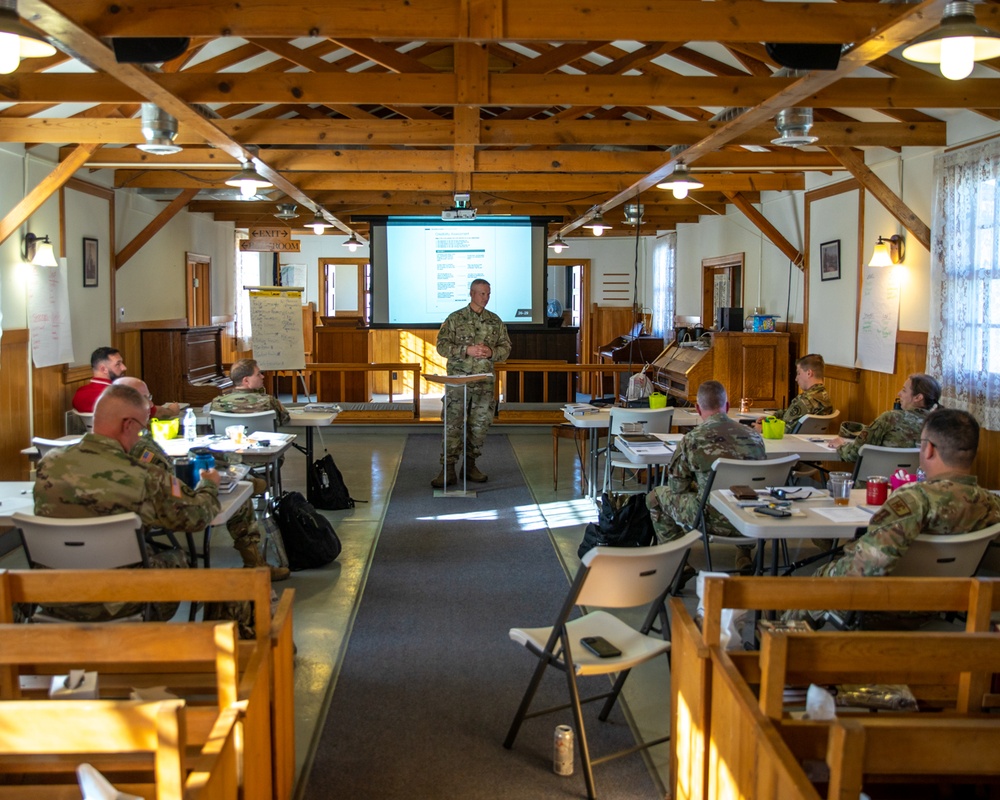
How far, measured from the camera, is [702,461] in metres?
4.89

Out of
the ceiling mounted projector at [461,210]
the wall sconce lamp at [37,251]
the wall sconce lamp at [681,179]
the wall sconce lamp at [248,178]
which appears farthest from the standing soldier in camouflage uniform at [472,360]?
the wall sconce lamp at [37,251]

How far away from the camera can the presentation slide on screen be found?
1259cm

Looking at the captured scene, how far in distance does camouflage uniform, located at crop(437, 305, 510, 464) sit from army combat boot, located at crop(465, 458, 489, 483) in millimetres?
182

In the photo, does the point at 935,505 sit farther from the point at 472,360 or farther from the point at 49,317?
the point at 49,317

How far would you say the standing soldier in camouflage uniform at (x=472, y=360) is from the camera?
8.26 metres

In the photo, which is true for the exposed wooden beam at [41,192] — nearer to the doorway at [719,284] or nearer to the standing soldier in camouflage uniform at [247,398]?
the standing soldier in camouflage uniform at [247,398]

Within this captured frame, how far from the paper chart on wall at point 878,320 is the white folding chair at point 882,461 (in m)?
3.27

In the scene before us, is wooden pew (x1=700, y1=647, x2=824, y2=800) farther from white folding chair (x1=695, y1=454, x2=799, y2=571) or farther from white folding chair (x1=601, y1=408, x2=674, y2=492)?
white folding chair (x1=601, y1=408, x2=674, y2=492)

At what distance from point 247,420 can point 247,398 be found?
7.1 inches

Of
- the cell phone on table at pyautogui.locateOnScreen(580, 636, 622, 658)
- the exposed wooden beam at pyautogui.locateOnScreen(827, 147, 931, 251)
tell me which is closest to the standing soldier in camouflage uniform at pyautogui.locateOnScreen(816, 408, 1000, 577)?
the cell phone on table at pyautogui.locateOnScreen(580, 636, 622, 658)

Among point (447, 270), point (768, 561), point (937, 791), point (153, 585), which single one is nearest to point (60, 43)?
point (153, 585)

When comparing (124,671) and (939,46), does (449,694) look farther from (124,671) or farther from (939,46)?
(939,46)

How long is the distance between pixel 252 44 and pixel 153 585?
6.63 metres

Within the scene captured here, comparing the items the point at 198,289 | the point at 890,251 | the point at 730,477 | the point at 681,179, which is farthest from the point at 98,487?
the point at 198,289
